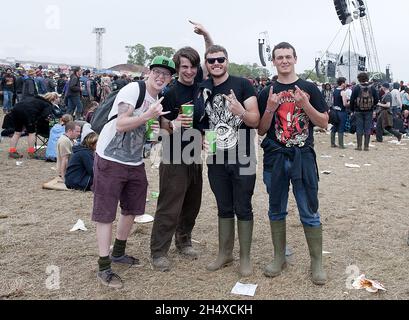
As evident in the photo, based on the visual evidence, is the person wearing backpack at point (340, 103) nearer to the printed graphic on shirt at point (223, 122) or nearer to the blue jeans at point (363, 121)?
the blue jeans at point (363, 121)

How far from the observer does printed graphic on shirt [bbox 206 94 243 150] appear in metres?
3.47

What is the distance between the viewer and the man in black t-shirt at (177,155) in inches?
137

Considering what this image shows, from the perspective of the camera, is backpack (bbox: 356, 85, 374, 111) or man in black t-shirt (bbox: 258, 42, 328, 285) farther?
backpack (bbox: 356, 85, 374, 111)

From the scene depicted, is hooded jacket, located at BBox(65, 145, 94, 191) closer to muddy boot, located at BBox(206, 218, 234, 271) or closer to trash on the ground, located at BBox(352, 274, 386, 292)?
muddy boot, located at BBox(206, 218, 234, 271)

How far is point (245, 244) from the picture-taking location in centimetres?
367

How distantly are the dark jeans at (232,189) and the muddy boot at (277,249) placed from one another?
24 centimetres

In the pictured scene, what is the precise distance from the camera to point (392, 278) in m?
3.53

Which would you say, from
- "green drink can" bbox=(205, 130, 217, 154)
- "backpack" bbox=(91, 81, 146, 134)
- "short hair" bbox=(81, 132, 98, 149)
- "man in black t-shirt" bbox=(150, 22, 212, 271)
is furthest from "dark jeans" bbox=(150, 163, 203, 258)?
"short hair" bbox=(81, 132, 98, 149)

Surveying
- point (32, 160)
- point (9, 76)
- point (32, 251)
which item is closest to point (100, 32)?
point (9, 76)

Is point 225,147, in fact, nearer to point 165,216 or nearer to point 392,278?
point 165,216

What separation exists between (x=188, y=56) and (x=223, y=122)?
2.01 ft

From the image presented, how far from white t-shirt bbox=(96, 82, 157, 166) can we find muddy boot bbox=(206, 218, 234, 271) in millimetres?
1010

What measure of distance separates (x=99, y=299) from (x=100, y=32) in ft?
222

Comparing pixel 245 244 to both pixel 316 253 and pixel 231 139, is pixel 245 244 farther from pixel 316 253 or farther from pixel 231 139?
pixel 231 139
